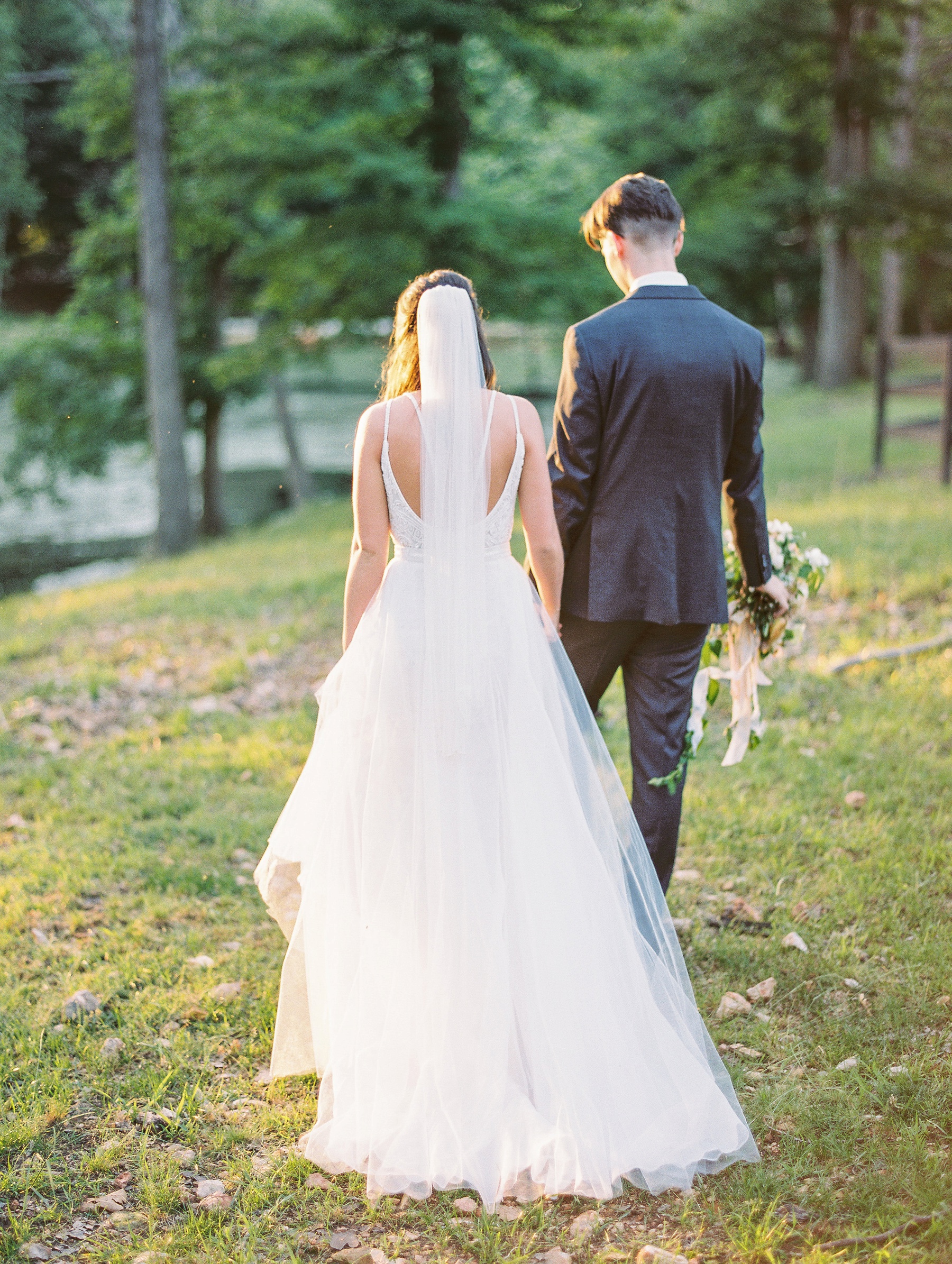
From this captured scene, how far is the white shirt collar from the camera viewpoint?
337cm

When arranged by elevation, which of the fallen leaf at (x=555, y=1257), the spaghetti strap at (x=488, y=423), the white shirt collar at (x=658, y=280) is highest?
the white shirt collar at (x=658, y=280)

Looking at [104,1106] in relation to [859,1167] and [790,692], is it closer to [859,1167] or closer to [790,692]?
[859,1167]

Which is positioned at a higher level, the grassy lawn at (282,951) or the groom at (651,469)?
the groom at (651,469)

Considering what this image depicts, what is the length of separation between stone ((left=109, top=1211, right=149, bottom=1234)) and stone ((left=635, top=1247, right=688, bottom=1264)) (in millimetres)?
1285

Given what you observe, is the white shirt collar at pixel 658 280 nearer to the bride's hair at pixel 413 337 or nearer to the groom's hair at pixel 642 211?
the groom's hair at pixel 642 211

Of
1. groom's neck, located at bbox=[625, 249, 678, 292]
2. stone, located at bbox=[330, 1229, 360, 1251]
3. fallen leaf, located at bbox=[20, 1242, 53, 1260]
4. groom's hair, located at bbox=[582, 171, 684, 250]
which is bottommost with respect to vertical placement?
fallen leaf, located at bbox=[20, 1242, 53, 1260]

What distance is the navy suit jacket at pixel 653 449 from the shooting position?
3.31m

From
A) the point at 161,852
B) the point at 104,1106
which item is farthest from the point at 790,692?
the point at 104,1106

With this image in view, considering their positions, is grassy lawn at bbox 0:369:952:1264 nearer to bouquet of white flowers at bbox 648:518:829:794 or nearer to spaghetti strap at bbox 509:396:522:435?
bouquet of white flowers at bbox 648:518:829:794

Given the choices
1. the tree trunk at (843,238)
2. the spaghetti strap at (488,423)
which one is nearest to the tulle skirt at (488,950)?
the spaghetti strap at (488,423)

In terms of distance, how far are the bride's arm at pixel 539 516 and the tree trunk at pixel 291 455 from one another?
17611mm

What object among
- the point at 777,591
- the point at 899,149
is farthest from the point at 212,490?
the point at 899,149

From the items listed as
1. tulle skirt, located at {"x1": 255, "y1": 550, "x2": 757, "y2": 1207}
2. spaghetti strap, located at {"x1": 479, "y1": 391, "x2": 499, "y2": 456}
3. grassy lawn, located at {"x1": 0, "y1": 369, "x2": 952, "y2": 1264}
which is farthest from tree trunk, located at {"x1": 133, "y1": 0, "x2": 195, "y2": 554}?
spaghetti strap, located at {"x1": 479, "y1": 391, "x2": 499, "y2": 456}

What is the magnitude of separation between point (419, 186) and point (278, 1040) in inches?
461
